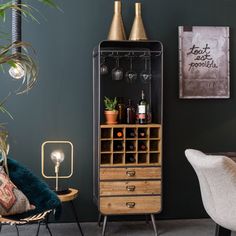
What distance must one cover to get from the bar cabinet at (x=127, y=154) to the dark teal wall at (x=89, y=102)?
159mm

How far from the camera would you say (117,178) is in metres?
4.07

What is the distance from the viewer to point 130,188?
160 inches

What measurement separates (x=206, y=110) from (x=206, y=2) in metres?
1.11

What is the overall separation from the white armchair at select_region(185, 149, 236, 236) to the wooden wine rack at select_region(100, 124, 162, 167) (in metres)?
1.24

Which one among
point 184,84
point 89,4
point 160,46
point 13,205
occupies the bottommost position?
point 13,205

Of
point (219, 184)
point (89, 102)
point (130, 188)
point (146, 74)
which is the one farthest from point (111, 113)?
point (219, 184)

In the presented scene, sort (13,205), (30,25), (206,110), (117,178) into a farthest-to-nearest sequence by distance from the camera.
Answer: (206,110) < (30,25) < (117,178) < (13,205)

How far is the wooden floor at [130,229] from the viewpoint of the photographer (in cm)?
416

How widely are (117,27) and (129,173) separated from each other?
1359mm

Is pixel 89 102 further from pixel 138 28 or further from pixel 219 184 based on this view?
pixel 219 184

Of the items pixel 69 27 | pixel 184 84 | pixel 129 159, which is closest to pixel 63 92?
pixel 69 27

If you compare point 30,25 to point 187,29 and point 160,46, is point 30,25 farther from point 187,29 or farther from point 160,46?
point 187,29

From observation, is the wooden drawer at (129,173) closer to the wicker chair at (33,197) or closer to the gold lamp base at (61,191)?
the gold lamp base at (61,191)

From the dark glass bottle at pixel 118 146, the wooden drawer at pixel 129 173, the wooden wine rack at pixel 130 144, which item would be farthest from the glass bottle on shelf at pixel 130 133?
the wooden drawer at pixel 129 173
